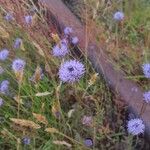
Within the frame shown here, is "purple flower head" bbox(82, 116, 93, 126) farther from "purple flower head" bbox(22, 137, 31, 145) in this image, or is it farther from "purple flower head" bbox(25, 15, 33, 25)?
"purple flower head" bbox(25, 15, 33, 25)

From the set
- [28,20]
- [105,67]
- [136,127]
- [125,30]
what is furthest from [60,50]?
[125,30]

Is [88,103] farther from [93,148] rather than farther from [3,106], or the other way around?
[3,106]

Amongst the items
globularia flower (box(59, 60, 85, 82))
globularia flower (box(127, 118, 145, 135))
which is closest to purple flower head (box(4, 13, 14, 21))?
globularia flower (box(59, 60, 85, 82))

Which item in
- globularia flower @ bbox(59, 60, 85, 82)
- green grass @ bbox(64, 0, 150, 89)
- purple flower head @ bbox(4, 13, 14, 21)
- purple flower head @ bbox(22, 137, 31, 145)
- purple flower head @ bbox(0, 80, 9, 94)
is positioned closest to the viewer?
globularia flower @ bbox(59, 60, 85, 82)

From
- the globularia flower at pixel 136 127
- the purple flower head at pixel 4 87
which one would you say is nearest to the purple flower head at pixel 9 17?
the purple flower head at pixel 4 87

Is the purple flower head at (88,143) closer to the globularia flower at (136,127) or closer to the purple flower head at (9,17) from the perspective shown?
the globularia flower at (136,127)

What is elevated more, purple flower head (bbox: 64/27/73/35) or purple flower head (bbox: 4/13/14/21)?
purple flower head (bbox: 4/13/14/21)
